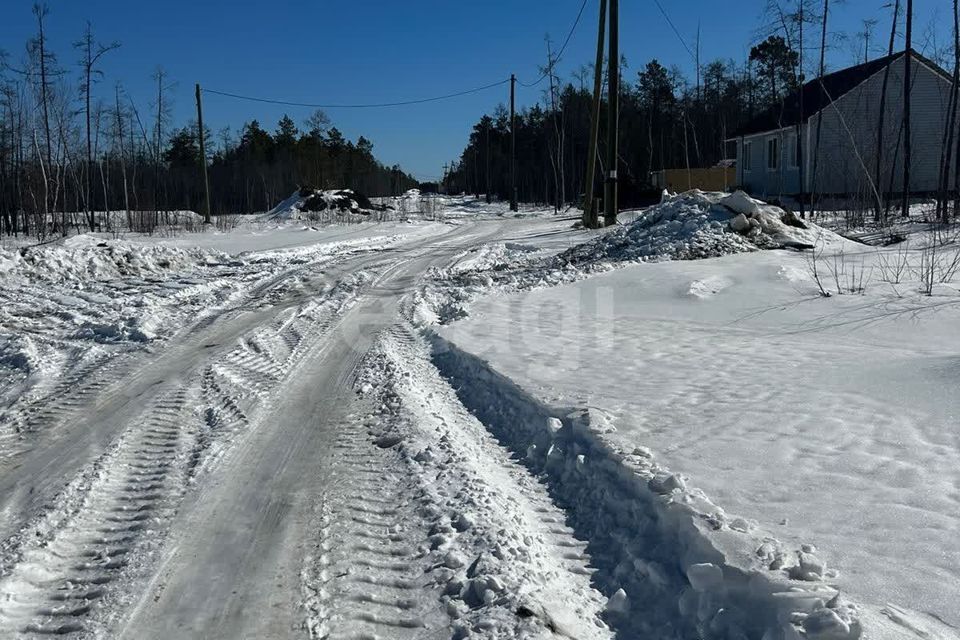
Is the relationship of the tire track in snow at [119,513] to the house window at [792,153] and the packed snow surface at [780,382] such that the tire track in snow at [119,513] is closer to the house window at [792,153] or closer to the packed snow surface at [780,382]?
the packed snow surface at [780,382]

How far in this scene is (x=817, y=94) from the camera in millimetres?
30656

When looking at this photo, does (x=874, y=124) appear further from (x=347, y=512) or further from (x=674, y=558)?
(x=347, y=512)

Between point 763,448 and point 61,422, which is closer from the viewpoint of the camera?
point 763,448

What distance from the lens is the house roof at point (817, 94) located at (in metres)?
27.9

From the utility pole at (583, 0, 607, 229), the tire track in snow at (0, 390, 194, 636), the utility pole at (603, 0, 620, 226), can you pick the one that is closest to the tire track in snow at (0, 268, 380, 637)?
the tire track in snow at (0, 390, 194, 636)

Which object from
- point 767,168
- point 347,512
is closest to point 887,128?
point 767,168

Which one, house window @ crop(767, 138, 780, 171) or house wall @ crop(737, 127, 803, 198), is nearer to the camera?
house wall @ crop(737, 127, 803, 198)

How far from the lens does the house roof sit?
27891mm

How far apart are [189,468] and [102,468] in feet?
1.86

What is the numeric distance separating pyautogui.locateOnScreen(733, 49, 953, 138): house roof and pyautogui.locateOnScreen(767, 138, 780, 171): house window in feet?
2.28

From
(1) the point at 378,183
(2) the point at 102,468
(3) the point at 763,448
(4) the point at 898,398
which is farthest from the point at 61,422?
(1) the point at 378,183

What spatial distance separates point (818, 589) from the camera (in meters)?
2.68

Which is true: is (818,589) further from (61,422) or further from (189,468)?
(61,422)

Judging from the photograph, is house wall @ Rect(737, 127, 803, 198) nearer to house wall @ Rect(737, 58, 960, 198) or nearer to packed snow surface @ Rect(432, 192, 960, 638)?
house wall @ Rect(737, 58, 960, 198)
